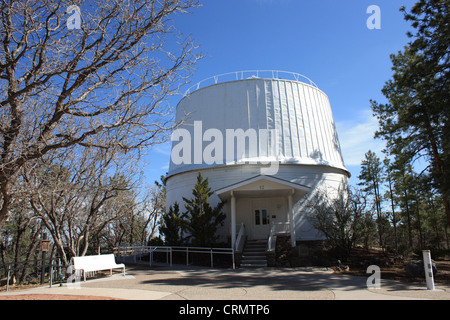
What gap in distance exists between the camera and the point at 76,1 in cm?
732

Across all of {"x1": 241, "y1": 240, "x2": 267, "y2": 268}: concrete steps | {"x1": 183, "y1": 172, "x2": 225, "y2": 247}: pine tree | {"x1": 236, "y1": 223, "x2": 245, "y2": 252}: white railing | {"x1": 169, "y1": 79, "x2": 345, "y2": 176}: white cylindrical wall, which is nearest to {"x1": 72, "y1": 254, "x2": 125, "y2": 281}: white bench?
{"x1": 183, "y1": 172, "x2": 225, "y2": 247}: pine tree

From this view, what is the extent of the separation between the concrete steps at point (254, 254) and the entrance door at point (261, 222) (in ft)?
4.13

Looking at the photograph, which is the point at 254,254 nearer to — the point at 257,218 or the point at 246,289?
the point at 257,218

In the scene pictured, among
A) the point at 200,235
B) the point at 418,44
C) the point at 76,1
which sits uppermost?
the point at 418,44

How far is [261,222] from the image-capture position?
19.3 metres

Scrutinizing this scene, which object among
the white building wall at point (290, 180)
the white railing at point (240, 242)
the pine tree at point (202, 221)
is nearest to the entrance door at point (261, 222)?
the white building wall at point (290, 180)

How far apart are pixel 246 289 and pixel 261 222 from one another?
10569mm

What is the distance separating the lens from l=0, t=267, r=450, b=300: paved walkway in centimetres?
769

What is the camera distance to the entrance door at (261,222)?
19.1m
